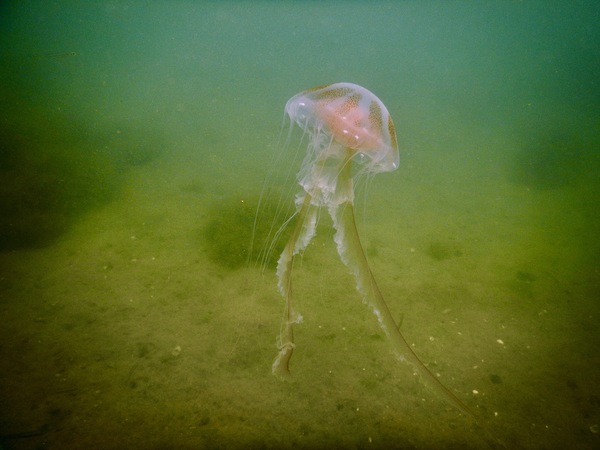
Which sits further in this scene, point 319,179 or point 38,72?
point 38,72

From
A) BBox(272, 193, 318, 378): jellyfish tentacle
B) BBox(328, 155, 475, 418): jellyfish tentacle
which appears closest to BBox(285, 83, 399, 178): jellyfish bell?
BBox(328, 155, 475, 418): jellyfish tentacle

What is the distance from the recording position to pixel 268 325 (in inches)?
102

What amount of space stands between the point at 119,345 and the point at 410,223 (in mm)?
3952

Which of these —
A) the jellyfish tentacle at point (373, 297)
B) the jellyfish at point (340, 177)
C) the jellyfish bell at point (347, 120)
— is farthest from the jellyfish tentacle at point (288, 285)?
the jellyfish bell at point (347, 120)

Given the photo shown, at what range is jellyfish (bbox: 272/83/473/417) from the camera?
2.12 meters

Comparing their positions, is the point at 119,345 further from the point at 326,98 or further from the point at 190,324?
the point at 326,98

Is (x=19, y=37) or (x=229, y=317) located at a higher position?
(x=19, y=37)

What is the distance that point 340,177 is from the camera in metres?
2.57

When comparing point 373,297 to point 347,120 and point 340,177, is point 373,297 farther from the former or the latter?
point 347,120

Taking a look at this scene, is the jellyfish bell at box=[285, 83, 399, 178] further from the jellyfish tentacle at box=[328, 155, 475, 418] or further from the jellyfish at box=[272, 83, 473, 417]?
the jellyfish tentacle at box=[328, 155, 475, 418]

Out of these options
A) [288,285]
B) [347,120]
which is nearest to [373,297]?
[288,285]

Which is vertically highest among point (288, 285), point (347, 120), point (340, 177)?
point (347, 120)

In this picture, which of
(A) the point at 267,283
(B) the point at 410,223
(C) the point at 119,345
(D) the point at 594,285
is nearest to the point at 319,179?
(A) the point at 267,283

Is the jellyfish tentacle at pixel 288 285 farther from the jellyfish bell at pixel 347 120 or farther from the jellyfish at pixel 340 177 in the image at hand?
the jellyfish bell at pixel 347 120
